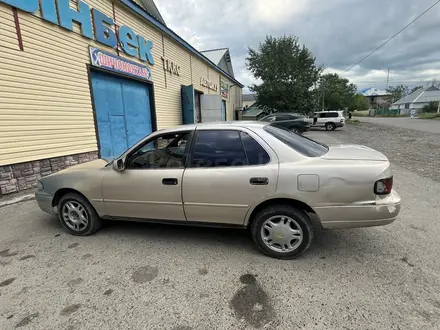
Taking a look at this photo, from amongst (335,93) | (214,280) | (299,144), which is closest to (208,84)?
(299,144)

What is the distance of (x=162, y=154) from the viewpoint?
131 inches

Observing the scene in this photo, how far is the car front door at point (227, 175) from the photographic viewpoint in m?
2.70

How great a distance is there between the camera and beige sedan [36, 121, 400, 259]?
8.30 ft

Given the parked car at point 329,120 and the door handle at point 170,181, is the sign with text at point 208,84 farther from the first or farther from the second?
the door handle at point 170,181

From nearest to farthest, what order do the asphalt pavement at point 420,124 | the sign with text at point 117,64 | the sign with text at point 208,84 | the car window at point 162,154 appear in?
1. the car window at point 162,154
2. the sign with text at point 117,64
3. the sign with text at point 208,84
4. the asphalt pavement at point 420,124

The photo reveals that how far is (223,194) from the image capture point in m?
2.80

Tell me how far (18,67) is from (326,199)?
6776 mm

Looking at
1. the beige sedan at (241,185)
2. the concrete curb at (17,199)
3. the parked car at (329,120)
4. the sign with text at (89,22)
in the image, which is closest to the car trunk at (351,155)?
the beige sedan at (241,185)

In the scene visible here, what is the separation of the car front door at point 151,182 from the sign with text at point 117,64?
5687 millimetres

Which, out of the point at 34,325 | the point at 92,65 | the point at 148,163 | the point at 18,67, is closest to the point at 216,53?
the point at 92,65

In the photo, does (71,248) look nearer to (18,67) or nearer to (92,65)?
(18,67)

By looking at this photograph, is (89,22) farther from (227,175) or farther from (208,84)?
(208,84)

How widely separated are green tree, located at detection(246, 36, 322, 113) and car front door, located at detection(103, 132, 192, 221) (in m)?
27.4

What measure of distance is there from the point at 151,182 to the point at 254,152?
133 centimetres
